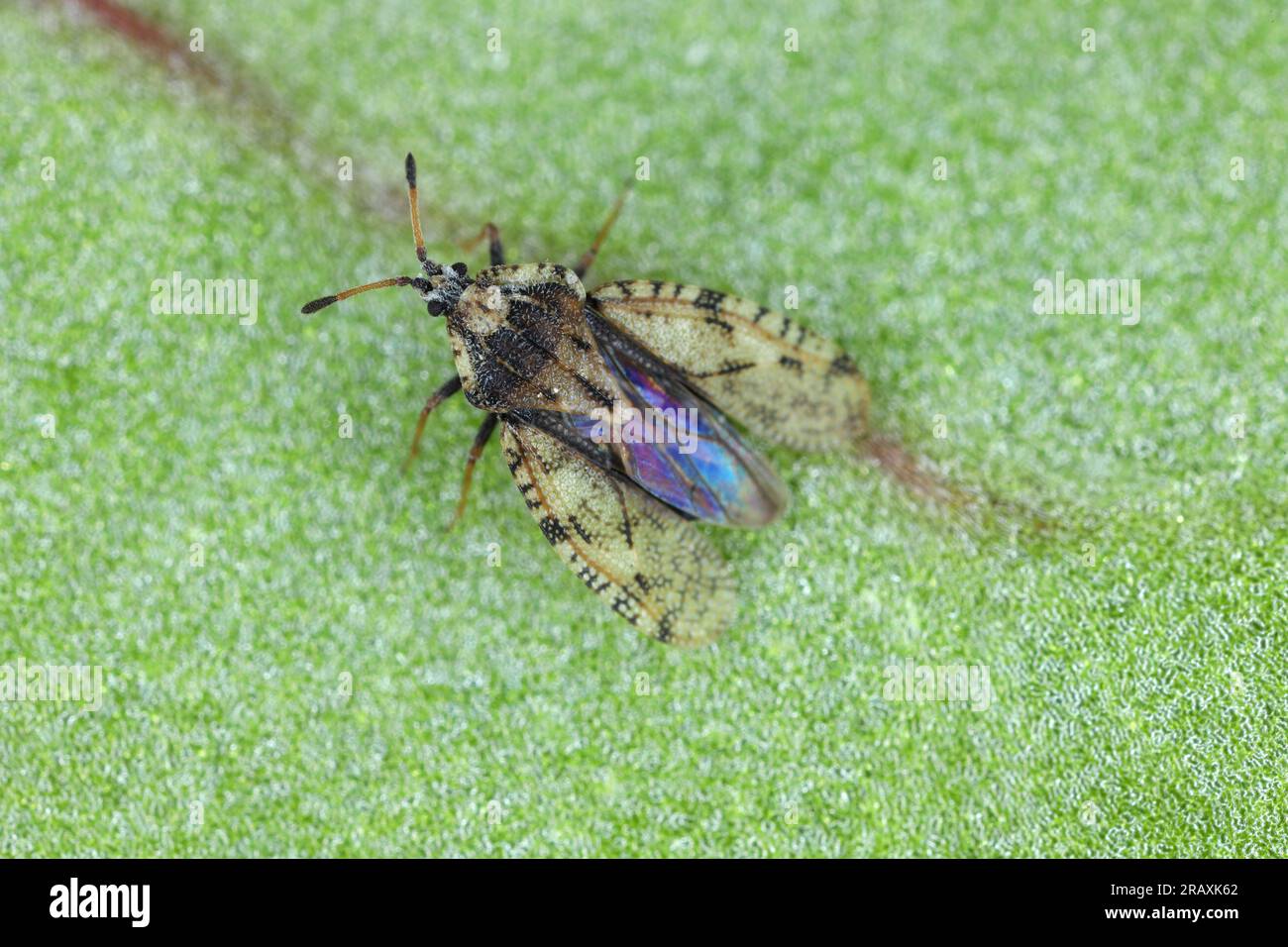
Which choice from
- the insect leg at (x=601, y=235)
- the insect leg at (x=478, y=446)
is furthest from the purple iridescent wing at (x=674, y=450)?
the insect leg at (x=478, y=446)

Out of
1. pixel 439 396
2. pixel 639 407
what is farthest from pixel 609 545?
pixel 439 396

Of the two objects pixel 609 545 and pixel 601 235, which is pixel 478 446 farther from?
pixel 601 235

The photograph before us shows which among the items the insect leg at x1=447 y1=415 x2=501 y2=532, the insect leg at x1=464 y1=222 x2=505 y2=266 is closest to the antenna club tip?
the insect leg at x1=464 y1=222 x2=505 y2=266

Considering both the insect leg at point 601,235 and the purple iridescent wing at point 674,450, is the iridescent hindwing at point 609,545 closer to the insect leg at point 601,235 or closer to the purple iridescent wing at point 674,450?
the purple iridescent wing at point 674,450

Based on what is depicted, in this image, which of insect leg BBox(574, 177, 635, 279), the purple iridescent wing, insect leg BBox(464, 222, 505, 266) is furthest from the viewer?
insect leg BBox(574, 177, 635, 279)

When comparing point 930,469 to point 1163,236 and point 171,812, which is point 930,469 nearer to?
point 1163,236

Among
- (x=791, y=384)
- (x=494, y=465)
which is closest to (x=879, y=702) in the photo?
(x=791, y=384)

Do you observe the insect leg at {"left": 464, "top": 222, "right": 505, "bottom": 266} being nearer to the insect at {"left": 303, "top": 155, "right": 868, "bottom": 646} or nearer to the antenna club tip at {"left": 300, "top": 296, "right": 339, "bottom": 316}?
the insect at {"left": 303, "top": 155, "right": 868, "bottom": 646}
